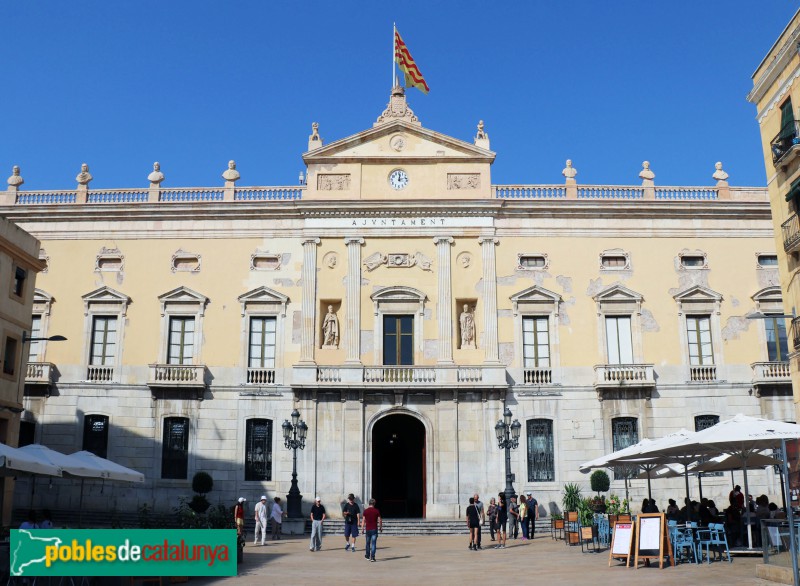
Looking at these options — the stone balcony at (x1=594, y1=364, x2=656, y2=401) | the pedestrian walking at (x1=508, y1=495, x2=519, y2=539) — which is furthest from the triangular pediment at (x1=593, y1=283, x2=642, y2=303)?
the pedestrian walking at (x1=508, y1=495, x2=519, y2=539)

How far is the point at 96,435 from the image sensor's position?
34.2 meters

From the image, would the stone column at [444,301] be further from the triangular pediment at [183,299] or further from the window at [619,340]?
the triangular pediment at [183,299]

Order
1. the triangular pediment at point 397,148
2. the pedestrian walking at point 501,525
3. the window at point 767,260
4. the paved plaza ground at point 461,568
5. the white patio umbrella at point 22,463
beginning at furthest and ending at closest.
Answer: the triangular pediment at point 397,148
the window at point 767,260
the pedestrian walking at point 501,525
the white patio umbrella at point 22,463
the paved plaza ground at point 461,568

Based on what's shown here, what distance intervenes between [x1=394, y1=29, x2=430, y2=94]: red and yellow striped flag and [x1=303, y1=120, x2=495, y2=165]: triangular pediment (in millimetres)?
2025

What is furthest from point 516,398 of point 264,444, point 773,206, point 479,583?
point 479,583

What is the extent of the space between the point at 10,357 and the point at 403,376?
14.1 m

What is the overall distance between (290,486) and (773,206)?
19814mm

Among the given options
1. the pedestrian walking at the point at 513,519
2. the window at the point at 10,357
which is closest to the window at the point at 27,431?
the window at the point at 10,357

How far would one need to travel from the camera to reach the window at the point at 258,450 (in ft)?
110

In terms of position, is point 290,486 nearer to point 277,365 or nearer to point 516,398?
point 277,365

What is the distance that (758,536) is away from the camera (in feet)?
70.3

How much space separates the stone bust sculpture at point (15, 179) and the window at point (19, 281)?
1029 cm

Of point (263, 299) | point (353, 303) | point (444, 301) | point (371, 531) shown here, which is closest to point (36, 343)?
point (263, 299)

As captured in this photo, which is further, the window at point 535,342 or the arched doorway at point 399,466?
the arched doorway at point 399,466
